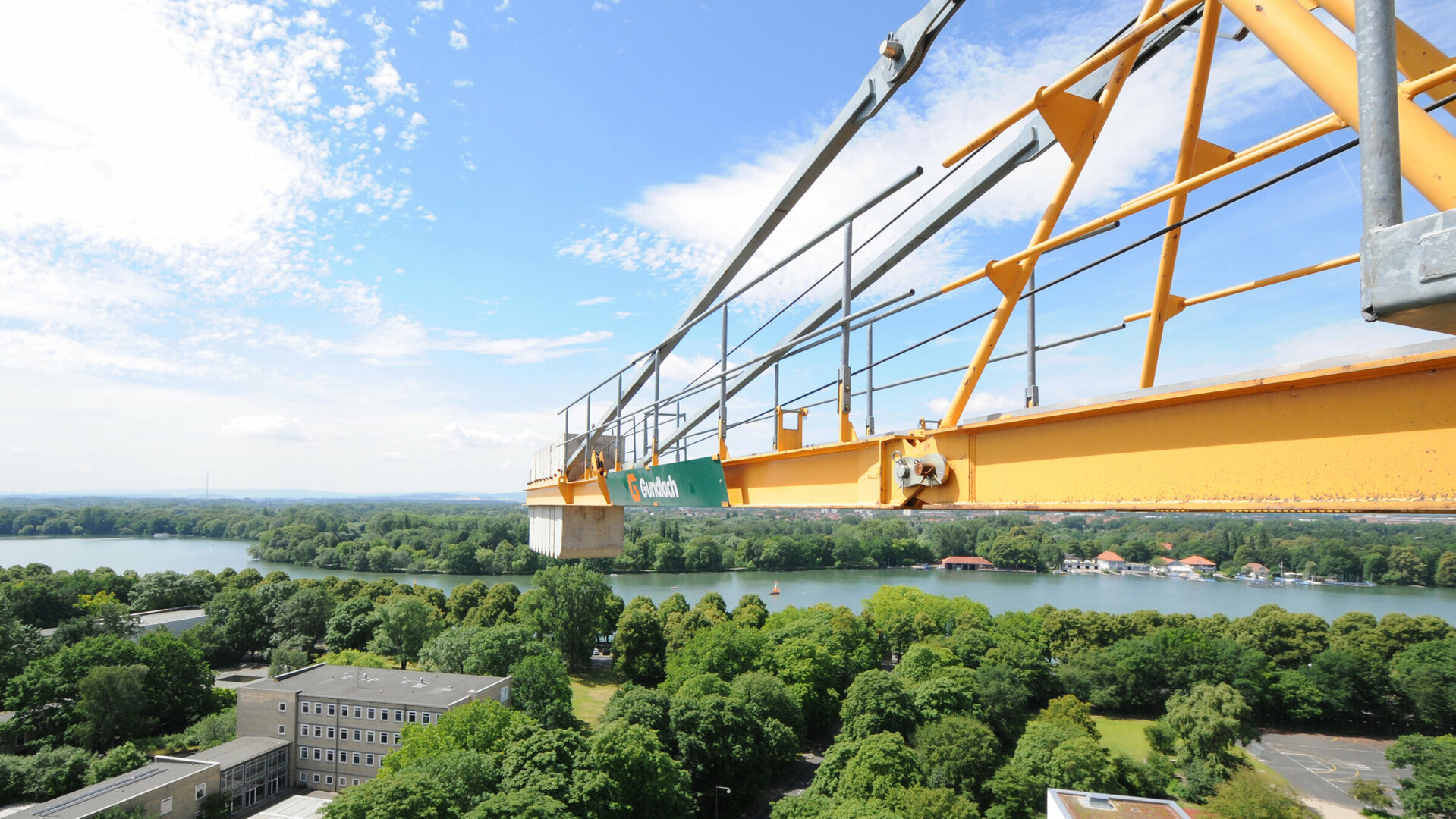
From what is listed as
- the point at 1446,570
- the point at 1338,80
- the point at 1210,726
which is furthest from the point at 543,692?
the point at 1446,570

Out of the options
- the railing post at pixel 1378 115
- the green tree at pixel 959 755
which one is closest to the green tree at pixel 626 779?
the green tree at pixel 959 755

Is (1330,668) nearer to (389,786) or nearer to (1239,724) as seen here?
(1239,724)

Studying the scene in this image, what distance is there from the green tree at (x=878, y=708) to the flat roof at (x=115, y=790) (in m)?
15.8

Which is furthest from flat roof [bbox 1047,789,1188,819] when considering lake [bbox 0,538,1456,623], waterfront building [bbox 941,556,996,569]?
waterfront building [bbox 941,556,996,569]

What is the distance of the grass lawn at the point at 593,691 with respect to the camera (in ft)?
79.7

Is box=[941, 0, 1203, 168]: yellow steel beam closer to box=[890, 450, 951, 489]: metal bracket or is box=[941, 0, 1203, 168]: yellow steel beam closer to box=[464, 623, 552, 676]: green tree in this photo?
box=[890, 450, 951, 489]: metal bracket

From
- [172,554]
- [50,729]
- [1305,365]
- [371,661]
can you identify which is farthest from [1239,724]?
[172,554]

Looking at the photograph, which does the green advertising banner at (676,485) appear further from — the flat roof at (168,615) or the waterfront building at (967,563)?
the waterfront building at (967,563)

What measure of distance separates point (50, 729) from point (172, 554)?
68.1m

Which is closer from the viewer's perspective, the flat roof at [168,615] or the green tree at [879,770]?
the green tree at [879,770]

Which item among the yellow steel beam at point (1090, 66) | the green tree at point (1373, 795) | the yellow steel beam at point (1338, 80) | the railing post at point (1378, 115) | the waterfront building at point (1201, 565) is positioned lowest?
the green tree at point (1373, 795)

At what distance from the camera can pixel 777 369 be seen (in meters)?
6.45

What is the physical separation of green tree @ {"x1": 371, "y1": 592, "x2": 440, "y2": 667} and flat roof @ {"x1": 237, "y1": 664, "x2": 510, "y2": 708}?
5.99 metres

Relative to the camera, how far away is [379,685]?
818 inches
